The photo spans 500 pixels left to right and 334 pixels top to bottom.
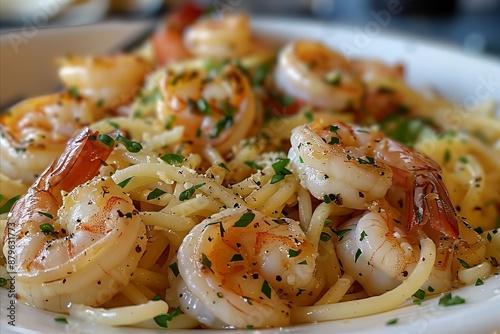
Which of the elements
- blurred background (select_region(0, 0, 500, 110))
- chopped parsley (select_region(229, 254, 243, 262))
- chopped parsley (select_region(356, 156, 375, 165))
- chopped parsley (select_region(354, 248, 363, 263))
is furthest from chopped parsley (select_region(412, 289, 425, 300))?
blurred background (select_region(0, 0, 500, 110))

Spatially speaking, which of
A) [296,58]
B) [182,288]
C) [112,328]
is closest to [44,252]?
[112,328]

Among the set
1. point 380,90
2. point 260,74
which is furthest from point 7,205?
point 380,90

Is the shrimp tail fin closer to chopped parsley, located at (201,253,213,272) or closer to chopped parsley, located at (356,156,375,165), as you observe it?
chopped parsley, located at (356,156,375,165)

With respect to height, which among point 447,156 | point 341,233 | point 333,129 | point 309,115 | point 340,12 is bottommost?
point 340,12

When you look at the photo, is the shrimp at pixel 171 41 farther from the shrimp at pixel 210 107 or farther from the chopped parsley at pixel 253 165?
the chopped parsley at pixel 253 165

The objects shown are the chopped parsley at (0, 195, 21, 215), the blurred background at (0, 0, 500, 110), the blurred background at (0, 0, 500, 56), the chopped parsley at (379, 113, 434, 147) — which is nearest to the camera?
the chopped parsley at (0, 195, 21, 215)

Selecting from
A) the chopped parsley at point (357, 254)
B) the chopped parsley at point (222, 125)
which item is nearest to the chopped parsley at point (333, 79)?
the chopped parsley at point (222, 125)

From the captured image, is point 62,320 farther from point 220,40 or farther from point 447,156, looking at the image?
point 220,40
